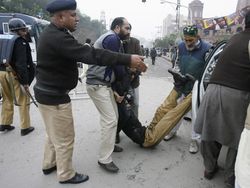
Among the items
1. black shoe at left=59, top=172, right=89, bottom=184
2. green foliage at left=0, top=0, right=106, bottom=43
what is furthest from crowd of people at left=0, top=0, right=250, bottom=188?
green foliage at left=0, top=0, right=106, bottom=43

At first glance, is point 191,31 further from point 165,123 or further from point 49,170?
point 49,170

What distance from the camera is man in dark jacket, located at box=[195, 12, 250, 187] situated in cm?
271

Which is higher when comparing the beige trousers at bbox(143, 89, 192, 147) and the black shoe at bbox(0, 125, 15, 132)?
the beige trousers at bbox(143, 89, 192, 147)

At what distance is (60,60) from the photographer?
9.15 ft

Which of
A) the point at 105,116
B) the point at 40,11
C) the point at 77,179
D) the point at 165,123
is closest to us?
the point at 77,179

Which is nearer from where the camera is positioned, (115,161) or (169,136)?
(115,161)

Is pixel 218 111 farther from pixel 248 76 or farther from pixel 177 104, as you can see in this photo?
pixel 177 104

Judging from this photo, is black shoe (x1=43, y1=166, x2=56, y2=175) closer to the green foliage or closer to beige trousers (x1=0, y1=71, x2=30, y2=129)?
beige trousers (x1=0, y1=71, x2=30, y2=129)

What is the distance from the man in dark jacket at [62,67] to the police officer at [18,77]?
154cm

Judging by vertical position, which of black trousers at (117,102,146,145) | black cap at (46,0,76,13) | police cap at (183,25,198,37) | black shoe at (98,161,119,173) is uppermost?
black cap at (46,0,76,13)

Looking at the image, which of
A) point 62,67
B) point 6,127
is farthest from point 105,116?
point 6,127

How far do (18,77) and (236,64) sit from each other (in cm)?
318

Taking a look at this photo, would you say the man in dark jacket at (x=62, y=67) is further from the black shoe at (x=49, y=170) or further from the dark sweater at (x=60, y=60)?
the black shoe at (x=49, y=170)

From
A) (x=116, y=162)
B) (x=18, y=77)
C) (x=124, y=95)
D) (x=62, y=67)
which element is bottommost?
(x=116, y=162)
